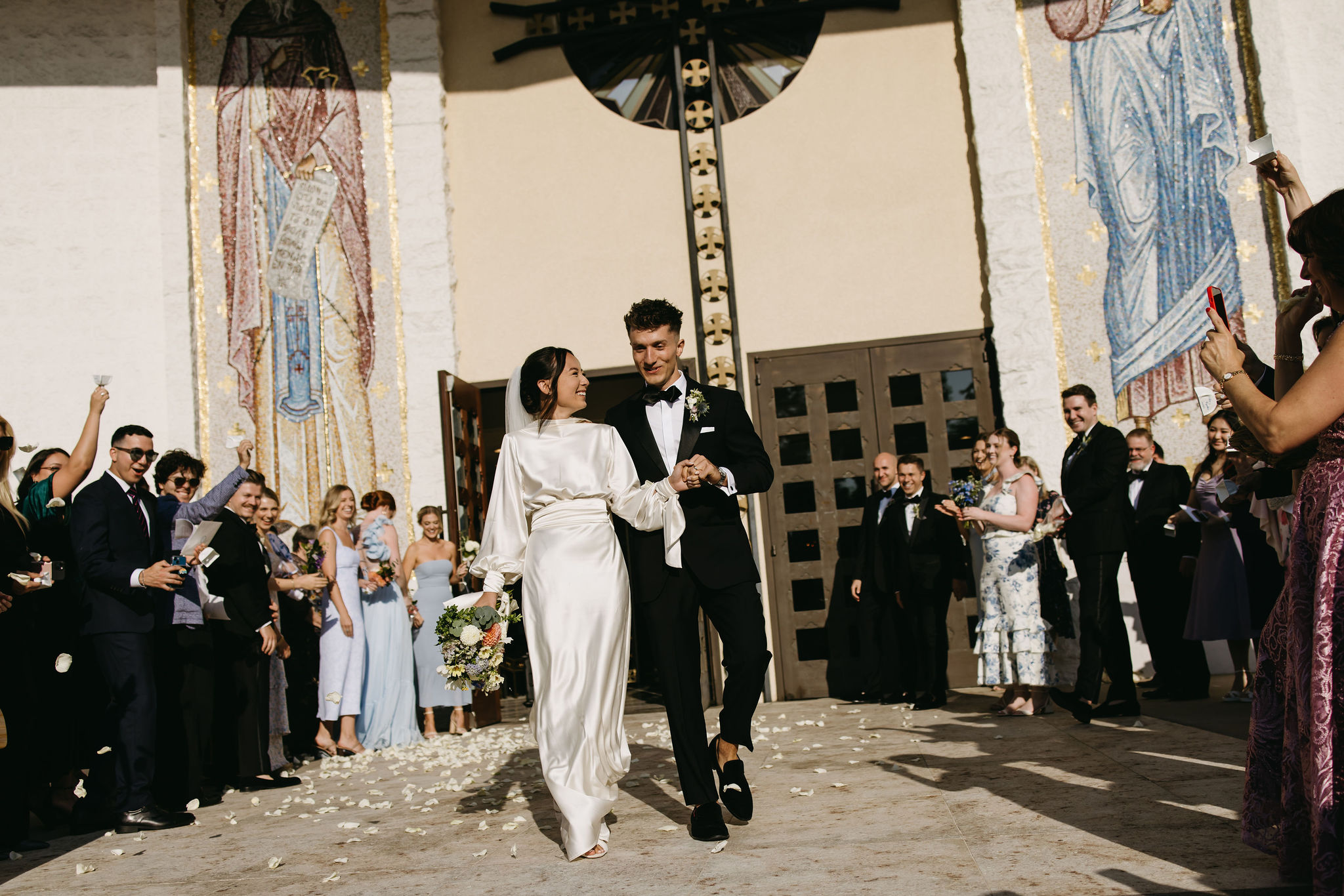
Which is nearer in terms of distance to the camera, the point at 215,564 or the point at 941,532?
the point at 215,564

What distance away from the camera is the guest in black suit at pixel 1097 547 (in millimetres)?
6793

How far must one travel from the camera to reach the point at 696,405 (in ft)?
15.6

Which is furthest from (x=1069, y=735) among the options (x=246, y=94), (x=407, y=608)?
(x=246, y=94)

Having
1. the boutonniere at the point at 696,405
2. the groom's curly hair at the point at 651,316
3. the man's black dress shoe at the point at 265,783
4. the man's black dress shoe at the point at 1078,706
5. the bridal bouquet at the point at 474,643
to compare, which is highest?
the groom's curly hair at the point at 651,316

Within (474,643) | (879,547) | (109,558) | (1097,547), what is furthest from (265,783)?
(1097,547)

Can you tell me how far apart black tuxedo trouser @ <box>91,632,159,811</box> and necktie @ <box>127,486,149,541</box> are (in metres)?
0.52

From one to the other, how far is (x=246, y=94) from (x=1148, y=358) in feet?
28.6

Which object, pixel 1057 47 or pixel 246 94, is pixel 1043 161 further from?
pixel 246 94

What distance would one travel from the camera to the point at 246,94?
35.3ft

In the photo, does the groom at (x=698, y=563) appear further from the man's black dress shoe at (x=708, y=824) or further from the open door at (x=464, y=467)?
the open door at (x=464, y=467)

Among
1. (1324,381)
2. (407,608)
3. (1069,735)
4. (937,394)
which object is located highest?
(937,394)

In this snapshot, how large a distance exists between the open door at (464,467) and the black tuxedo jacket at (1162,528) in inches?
214

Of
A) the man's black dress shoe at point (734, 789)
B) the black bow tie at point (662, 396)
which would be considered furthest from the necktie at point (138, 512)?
the man's black dress shoe at point (734, 789)

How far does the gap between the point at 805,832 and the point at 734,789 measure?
36 cm
